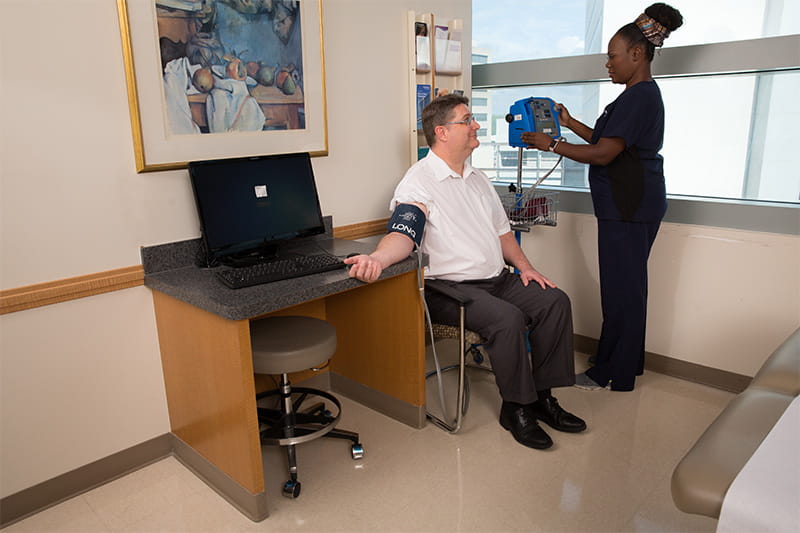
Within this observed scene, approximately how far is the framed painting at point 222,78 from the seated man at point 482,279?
1.71 feet

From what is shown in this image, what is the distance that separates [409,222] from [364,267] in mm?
375

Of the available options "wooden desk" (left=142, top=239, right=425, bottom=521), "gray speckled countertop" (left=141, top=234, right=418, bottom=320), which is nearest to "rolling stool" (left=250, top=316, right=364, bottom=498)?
"wooden desk" (left=142, top=239, right=425, bottom=521)

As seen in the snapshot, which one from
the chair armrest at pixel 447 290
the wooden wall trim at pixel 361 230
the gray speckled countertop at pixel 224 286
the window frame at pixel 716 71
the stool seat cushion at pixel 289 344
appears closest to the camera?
the gray speckled countertop at pixel 224 286

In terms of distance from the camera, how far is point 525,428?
2416mm

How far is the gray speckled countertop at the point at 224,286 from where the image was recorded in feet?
5.98

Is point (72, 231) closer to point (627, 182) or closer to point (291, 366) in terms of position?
point (291, 366)

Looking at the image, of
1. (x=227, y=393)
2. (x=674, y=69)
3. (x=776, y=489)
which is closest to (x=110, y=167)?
(x=227, y=393)

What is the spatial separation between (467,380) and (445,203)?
3.20 ft

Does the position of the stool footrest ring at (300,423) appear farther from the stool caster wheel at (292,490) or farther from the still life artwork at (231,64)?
the still life artwork at (231,64)

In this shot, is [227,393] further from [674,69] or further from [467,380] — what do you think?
[674,69]

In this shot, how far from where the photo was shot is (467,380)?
303cm

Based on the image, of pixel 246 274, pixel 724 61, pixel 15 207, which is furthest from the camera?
pixel 724 61

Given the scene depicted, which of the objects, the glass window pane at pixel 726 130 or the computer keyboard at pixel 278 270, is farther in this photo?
the glass window pane at pixel 726 130

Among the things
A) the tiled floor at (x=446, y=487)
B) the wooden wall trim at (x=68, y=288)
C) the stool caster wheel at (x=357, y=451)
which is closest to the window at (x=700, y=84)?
the tiled floor at (x=446, y=487)
